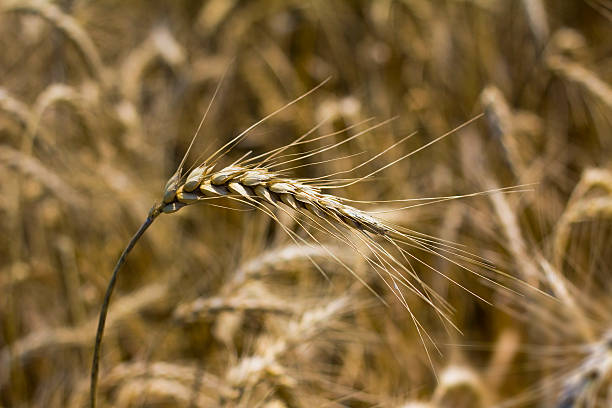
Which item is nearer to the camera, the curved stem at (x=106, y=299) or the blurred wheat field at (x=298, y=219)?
the curved stem at (x=106, y=299)

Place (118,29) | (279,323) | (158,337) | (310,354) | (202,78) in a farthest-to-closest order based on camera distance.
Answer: (118,29), (202,78), (310,354), (279,323), (158,337)

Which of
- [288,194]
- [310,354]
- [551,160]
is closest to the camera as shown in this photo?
[288,194]

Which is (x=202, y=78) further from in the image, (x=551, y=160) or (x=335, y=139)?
(x=551, y=160)

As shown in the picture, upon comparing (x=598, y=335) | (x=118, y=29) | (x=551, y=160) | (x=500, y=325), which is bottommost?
(x=500, y=325)

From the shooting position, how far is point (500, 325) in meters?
1.68

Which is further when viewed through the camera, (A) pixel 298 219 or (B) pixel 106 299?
(A) pixel 298 219

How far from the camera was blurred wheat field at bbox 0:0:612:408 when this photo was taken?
1152mm

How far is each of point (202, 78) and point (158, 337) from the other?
4.10ft

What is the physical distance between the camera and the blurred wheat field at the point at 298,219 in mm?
1152

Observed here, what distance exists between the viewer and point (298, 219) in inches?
35.2

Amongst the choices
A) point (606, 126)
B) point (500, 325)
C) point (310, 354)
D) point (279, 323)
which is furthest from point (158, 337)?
point (606, 126)

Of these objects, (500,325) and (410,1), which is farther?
(410,1)

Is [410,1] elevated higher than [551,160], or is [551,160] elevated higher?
[410,1]

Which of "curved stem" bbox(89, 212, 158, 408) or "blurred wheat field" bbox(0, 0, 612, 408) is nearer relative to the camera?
"curved stem" bbox(89, 212, 158, 408)
